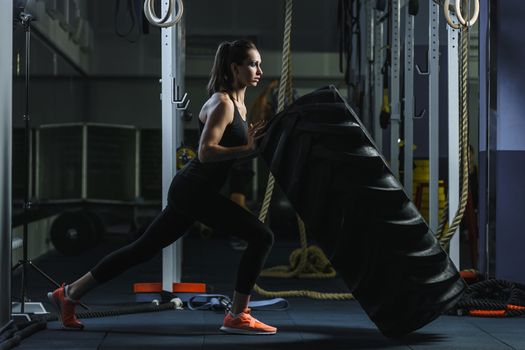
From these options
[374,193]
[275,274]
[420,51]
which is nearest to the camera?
[374,193]

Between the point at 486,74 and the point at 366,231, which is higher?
the point at 486,74

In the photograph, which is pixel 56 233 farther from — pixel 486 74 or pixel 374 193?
pixel 374 193

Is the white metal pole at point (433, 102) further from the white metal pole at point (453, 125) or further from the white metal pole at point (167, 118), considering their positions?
the white metal pole at point (167, 118)

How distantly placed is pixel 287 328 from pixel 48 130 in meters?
4.65

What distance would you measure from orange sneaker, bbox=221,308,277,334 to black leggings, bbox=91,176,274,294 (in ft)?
0.44


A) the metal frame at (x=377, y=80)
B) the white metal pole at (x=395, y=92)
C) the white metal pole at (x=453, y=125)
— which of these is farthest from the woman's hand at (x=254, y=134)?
the metal frame at (x=377, y=80)

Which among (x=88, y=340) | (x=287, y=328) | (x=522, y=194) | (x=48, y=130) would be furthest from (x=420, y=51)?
(x=88, y=340)

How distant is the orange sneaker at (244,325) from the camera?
13.8 feet

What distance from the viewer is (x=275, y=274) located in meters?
7.02

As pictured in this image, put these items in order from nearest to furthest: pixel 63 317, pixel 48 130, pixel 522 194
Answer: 1. pixel 63 317
2. pixel 522 194
3. pixel 48 130

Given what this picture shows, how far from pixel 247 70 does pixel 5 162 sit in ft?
3.61

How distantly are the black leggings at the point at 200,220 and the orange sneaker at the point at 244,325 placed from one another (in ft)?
0.44

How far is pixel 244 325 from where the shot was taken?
4.22m

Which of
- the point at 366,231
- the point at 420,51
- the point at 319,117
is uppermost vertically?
the point at 420,51
